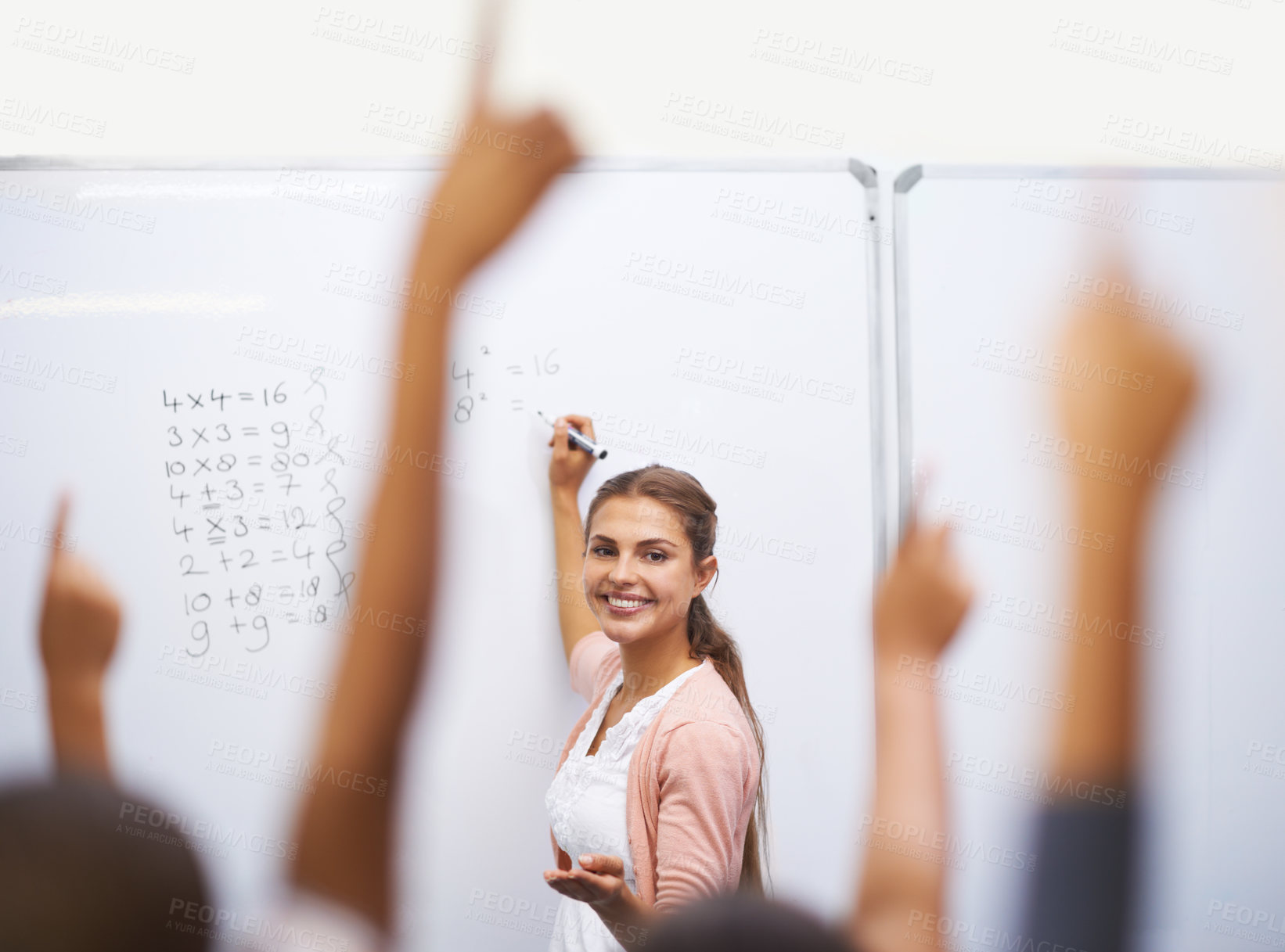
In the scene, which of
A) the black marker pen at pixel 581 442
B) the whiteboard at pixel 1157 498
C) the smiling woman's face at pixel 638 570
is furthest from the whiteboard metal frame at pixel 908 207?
the black marker pen at pixel 581 442

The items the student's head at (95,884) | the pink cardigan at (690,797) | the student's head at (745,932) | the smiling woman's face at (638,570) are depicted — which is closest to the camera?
the student's head at (745,932)

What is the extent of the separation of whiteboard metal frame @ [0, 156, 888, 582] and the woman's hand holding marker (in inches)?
17.2

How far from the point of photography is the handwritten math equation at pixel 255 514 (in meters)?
1.63

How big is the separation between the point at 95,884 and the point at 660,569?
84cm

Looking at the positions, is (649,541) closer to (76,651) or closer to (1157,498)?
(1157,498)

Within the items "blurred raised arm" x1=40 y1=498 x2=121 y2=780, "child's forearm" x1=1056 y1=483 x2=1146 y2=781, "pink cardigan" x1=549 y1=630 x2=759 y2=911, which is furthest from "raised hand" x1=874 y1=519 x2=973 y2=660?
"blurred raised arm" x1=40 y1=498 x2=121 y2=780

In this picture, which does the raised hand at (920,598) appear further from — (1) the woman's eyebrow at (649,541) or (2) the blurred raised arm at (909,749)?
(1) the woman's eyebrow at (649,541)

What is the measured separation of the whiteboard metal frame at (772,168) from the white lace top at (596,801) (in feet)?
1.44

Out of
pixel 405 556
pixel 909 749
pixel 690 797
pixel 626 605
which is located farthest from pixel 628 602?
pixel 909 749

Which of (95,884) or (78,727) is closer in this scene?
(95,884)

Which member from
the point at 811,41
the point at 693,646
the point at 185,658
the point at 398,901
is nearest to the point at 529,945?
the point at 398,901

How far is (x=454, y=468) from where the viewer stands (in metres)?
1.64

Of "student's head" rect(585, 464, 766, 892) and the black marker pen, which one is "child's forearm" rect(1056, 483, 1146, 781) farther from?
the black marker pen

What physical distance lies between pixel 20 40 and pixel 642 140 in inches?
46.2
